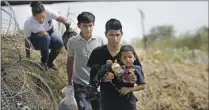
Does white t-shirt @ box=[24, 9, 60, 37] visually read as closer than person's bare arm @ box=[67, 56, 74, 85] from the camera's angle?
No

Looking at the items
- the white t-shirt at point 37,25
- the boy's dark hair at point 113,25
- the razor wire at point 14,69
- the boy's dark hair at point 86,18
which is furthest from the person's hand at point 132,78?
the white t-shirt at point 37,25

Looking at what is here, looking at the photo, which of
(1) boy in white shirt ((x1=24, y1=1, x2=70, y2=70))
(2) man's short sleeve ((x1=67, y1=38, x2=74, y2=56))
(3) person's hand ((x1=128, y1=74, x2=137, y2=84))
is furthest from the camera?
(1) boy in white shirt ((x1=24, y1=1, x2=70, y2=70))

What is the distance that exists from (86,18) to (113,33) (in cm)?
31

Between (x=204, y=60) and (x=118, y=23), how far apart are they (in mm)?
6426

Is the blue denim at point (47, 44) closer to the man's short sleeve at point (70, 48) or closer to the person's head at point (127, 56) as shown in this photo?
the man's short sleeve at point (70, 48)

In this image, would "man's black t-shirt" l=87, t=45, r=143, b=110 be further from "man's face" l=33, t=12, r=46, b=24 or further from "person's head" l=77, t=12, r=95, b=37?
"man's face" l=33, t=12, r=46, b=24

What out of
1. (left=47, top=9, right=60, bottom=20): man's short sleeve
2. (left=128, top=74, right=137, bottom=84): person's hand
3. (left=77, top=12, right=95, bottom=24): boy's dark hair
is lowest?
(left=128, top=74, right=137, bottom=84): person's hand

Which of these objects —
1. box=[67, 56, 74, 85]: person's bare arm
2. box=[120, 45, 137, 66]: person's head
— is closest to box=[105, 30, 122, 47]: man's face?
box=[120, 45, 137, 66]: person's head

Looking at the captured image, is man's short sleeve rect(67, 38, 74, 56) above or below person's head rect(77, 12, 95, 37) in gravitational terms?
below

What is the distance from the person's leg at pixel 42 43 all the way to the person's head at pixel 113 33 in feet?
2.34

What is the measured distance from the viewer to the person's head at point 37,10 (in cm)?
500

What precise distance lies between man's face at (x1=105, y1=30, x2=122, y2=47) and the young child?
9 centimetres

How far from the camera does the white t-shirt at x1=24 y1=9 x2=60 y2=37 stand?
5.05 m

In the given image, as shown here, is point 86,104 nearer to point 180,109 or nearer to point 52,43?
point 52,43
